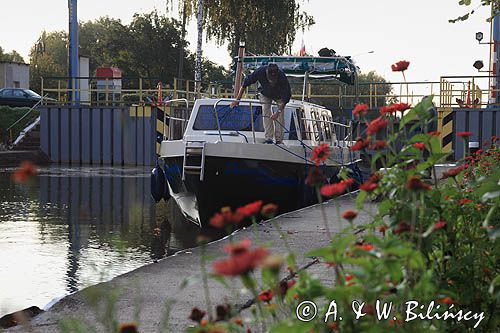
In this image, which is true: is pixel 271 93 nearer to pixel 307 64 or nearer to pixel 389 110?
pixel 307 64

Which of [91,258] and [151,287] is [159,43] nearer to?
[91,258]

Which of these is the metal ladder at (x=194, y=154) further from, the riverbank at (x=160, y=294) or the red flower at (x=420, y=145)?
the red flower at (x=420, y=145)

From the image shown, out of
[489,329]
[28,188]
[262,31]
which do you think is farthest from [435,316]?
[262,31]

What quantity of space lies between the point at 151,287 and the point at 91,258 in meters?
4.77

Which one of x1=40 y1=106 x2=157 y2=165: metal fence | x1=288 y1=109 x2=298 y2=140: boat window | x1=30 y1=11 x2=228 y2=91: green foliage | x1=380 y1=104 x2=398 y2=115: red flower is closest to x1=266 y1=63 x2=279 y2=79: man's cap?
x1=288 y1=109 x2=298 y2=140: boat window

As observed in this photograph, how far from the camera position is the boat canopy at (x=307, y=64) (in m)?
21.5

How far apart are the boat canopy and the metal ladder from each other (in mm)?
6671

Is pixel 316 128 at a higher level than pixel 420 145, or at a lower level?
lower

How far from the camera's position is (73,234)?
14430 mm

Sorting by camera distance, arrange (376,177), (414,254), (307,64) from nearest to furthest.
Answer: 1. (414,254)
2. (376,177)
3. (307,64)

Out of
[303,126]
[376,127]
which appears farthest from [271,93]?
[376,127]

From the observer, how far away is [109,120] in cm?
3647

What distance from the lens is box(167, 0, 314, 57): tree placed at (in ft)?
179

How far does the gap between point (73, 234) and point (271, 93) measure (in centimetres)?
358
